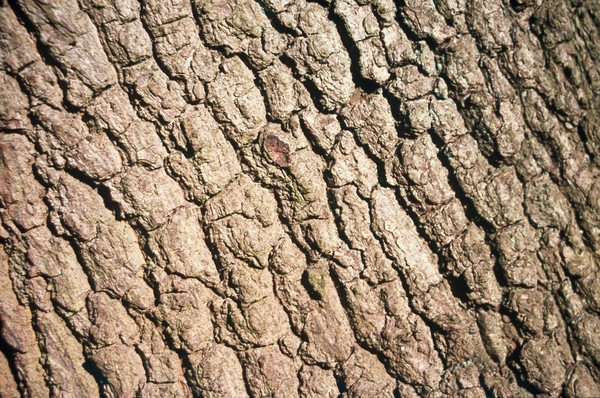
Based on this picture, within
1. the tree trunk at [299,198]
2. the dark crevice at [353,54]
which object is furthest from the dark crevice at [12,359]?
the dark crevice at [353,54]

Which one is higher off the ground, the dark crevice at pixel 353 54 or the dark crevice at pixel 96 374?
the dark crevice at pixel 353 54

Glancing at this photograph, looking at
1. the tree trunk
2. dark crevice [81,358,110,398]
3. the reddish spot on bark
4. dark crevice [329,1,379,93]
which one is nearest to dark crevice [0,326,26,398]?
the tree trunk

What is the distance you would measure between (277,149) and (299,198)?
140 millimetres

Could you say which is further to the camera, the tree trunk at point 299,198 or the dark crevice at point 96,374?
the dark crevice at point 96,374

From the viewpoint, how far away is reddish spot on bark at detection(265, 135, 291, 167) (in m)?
1.21

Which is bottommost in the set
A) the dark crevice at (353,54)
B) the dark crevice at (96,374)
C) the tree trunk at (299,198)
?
the dark crevice at (96,374)

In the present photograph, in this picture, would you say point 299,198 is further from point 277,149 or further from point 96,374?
point 96,374

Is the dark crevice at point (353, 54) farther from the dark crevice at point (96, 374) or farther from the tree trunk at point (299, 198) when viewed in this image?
the dark crevice at point (96, 374)

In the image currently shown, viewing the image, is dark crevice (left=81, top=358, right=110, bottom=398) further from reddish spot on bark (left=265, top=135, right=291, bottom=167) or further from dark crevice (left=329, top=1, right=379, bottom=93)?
dark crevice (left=329, top=1, right=379, bottom=93)

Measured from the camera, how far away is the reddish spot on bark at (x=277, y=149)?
1.21m

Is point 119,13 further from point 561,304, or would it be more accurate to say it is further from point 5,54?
point 561,304

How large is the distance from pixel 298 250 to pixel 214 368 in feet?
1.27

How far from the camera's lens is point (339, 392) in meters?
1.31

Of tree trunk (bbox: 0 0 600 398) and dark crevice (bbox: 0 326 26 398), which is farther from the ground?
tree trunk (bbox: 0 0 600 398)
